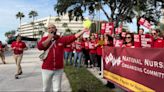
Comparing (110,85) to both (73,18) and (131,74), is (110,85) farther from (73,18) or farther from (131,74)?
(73,18)

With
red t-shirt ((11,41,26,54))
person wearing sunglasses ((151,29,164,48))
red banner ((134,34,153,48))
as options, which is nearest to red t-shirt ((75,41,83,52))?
red t-shirt ((11,41,26,54))

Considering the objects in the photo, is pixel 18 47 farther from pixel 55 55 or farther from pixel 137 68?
pixel 137 68

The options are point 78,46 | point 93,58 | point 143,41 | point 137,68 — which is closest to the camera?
point 137,68

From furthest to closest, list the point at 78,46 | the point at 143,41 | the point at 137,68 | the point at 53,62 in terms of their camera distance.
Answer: the point at 78,46 → the point at 143,41 → the point at 137,68 → the point at 53,62

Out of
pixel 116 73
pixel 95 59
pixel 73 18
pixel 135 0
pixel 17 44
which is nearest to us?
pixel 116 73

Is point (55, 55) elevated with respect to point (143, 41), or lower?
lower

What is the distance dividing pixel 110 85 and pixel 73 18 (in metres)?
39.1

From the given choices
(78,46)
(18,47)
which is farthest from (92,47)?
(18,47)

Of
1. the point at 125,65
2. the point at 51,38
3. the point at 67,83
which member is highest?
the point at 51,38

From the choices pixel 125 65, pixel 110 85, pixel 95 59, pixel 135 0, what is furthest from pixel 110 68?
pixel 135 0

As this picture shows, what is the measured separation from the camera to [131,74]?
34.0ft

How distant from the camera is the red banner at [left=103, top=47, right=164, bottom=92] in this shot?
8578 millimetres

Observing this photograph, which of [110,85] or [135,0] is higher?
[135,0]

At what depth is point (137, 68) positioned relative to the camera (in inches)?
385
